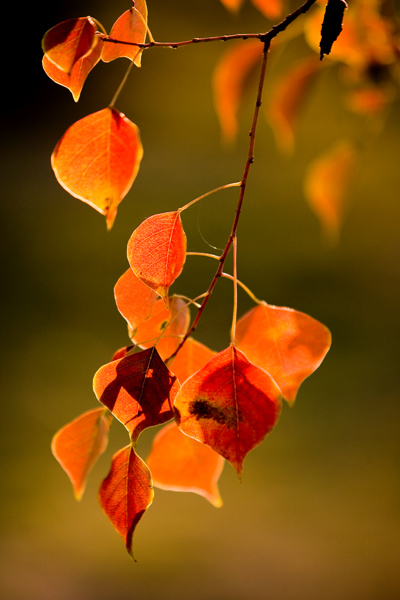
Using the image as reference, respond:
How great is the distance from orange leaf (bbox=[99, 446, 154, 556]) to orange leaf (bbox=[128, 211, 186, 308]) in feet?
0.23

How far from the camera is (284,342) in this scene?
0.26 m

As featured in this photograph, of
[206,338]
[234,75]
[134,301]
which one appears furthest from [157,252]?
[206,338]

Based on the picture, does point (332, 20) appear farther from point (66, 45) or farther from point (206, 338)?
point (206, 338)

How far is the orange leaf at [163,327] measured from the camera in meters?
0.26

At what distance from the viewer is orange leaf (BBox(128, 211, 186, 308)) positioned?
211 millimetres

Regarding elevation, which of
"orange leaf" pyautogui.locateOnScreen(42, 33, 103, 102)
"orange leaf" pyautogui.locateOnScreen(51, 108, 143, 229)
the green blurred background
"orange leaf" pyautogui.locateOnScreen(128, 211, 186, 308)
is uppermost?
"orange leaf" pyautogui.locateOnScreen(42, 33, 103, 102)

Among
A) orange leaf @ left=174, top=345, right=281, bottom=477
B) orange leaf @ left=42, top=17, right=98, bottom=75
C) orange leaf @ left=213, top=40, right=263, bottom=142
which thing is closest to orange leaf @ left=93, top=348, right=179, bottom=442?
orange leaf @ left=174, top=345, right=281, bottom=477

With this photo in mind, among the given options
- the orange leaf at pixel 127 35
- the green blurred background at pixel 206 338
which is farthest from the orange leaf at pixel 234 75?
the orange leaf at pixel 127 35

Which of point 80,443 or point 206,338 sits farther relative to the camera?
point 206,338

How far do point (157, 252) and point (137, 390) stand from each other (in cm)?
5

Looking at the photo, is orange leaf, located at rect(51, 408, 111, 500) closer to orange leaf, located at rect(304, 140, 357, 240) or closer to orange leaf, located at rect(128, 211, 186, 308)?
orange leaf, located at rect(128, 211, 186, 308)

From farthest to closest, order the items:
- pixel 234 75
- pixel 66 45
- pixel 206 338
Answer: pixel 206 338 → pixel 234 75 → pixel 66 45

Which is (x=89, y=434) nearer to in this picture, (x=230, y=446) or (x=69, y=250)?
(x=230, y=446)

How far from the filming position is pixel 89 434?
0.27 m
